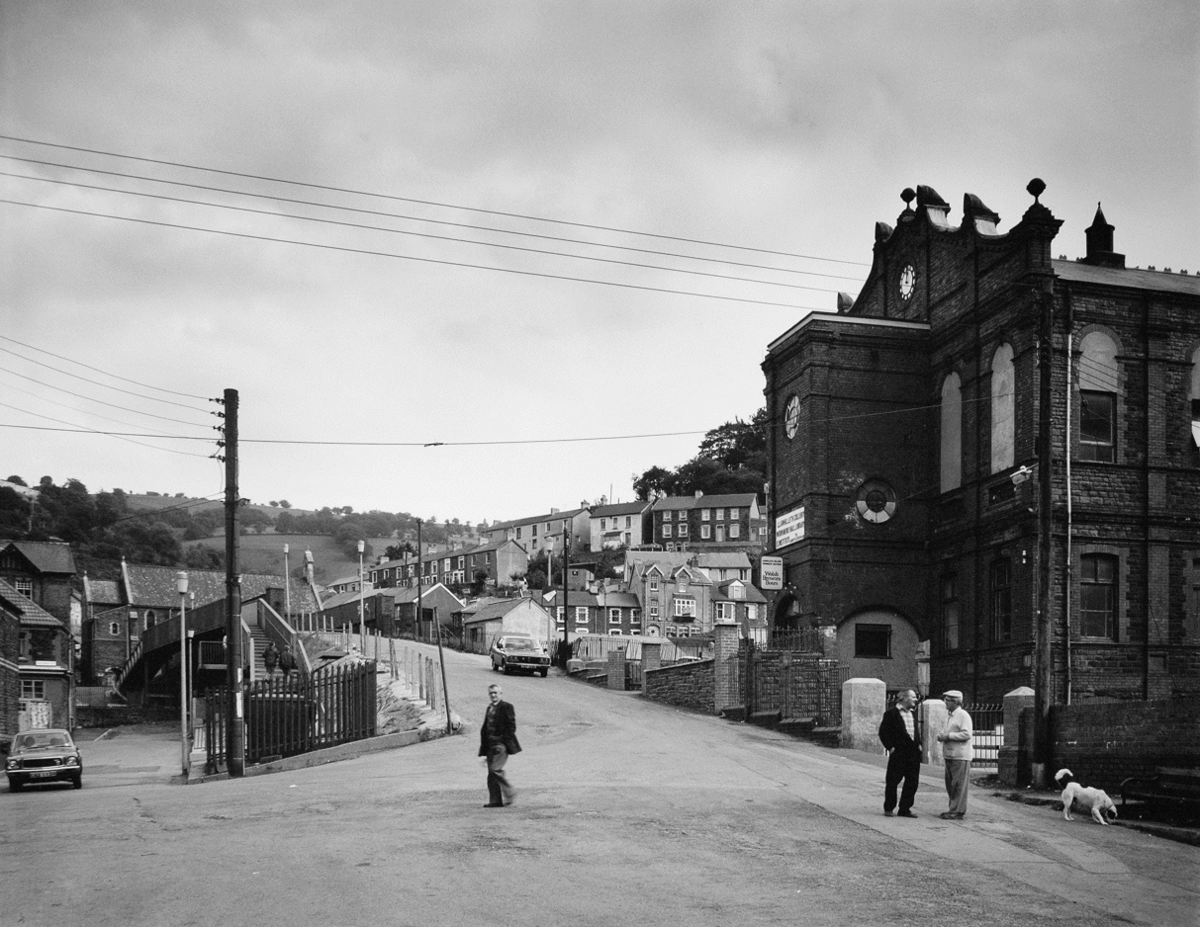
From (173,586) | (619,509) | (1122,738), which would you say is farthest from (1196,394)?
(619,509)

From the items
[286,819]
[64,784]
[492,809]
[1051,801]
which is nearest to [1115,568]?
[1051,801]

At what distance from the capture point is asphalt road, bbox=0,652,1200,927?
1090 cm

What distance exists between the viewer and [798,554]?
38250mm

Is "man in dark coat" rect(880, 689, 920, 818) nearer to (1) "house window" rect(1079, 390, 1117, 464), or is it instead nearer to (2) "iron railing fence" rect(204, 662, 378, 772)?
(2) "iron railing fence" rect(204, 662, 378, 772)

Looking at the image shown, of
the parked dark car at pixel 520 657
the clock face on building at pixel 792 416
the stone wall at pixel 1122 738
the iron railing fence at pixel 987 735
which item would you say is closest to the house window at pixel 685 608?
the parked dark car at pixel 520 657

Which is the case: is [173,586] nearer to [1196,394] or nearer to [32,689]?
[32,689]

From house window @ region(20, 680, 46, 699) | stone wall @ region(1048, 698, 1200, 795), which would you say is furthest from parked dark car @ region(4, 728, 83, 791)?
house window @ region(20, 680, 46, 699)

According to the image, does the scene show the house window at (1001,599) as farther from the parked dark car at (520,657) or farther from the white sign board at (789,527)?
the parked dark car at (520,657)

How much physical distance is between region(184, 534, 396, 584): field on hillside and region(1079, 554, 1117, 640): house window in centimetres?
13423

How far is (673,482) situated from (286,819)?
155m

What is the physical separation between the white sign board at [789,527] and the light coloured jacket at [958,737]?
2096 centimetres

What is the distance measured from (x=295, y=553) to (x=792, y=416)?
137 m

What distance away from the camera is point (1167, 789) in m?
17.0

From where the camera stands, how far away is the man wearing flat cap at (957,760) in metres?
16.5
